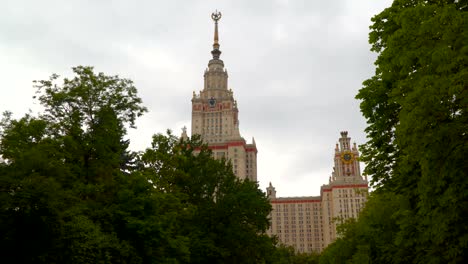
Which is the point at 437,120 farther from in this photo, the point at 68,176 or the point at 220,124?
the point at 220,124

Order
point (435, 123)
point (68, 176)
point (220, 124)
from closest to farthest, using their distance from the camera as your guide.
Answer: point (435, 123) < point (68, 176) < point (220, 124)

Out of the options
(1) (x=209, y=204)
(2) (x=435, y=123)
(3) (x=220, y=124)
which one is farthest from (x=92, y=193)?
(3) (x=220, y=124)

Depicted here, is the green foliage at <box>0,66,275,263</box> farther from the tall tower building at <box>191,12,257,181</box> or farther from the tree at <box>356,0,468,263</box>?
the tall tower building at <box>191,12,257,181</box>

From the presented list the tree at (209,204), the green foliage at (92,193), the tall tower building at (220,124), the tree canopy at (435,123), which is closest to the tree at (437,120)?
the tree canopy at (435,123)

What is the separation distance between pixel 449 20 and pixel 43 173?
73.3 feet

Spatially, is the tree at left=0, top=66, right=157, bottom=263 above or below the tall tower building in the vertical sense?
below

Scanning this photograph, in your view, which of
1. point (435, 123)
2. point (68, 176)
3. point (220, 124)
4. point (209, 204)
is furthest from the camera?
point (220, 124)

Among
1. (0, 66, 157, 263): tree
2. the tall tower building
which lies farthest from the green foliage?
the tall tower building

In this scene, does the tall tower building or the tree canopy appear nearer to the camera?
the tree canopy

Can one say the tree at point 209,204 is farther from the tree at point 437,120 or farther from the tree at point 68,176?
the tree at point 437,120

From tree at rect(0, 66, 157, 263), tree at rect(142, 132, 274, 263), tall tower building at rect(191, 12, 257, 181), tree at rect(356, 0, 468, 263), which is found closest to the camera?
tree at rect(356, 0, 468, 263)

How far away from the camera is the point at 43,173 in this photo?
25656 millimetres

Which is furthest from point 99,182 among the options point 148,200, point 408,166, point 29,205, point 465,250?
point 465,250

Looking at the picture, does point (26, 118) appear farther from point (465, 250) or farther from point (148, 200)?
point (465, 250)
